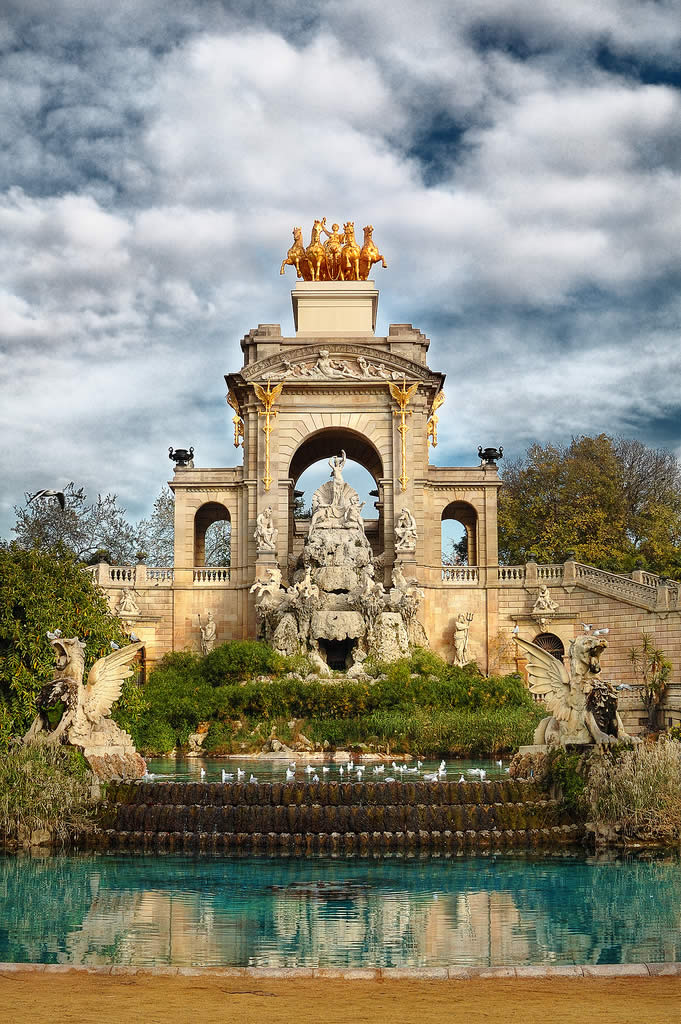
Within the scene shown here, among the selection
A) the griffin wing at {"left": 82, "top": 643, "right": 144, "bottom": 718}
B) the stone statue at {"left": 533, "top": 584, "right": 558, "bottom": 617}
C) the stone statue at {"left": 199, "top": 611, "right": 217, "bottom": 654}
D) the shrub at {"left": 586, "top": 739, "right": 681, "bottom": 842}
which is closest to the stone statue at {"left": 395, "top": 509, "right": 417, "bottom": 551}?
the stone statue at {"left": 533, "top": 584, "right": 558, "bottom": 617}

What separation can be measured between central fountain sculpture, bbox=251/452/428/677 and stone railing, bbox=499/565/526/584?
5209 mm

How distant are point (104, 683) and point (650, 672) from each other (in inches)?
993

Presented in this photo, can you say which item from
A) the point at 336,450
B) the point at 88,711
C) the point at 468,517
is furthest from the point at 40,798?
the point at 468,517

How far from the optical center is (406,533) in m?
44.7

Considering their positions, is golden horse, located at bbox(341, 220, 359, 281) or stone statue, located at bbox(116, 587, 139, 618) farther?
golden horse, located at bbox(341, 220, 359, 281)

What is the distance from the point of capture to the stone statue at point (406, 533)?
44656mm

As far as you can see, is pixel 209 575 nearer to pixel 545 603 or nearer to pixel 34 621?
pixel 545 603

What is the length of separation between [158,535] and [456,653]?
25486mm

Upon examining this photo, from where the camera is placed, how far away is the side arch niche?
1932 inches

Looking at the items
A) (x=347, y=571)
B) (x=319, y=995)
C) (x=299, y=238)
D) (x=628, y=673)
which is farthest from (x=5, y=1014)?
(x=299, y=238)

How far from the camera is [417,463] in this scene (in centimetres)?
4684

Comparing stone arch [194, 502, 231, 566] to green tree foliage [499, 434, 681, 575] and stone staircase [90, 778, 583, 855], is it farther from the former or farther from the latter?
stone staircase [90, 778, 583, 855]

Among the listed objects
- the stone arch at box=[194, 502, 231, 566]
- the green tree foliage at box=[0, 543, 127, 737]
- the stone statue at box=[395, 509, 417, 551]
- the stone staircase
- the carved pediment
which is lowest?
the stone staircase

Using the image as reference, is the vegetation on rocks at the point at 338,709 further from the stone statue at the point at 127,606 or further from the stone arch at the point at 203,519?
the stone arch at the point at 203,519
